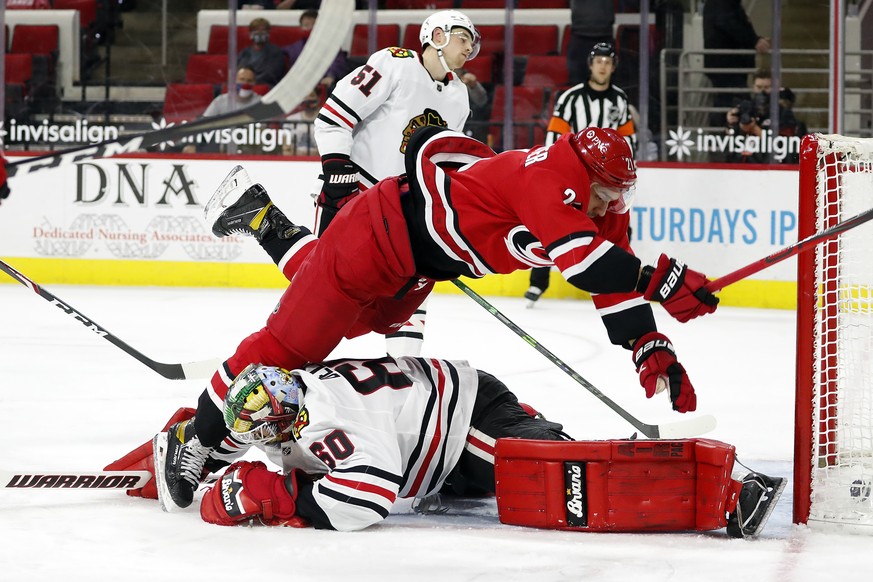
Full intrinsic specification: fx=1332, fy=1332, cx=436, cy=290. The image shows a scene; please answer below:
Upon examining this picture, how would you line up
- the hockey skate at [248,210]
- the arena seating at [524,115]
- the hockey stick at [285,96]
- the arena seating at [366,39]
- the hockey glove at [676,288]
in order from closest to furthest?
the hockey glove at [676,288], the hockey skate at [248,210], the hockey stick at [285,96], the arena seating at [524,115], the arena seating at [366,39]

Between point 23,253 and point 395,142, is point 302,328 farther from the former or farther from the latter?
point 23,253

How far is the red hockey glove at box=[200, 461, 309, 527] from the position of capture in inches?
106

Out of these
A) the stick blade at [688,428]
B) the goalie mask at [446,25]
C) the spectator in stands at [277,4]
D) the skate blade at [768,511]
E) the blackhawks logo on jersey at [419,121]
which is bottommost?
the skate blade at [768,511]

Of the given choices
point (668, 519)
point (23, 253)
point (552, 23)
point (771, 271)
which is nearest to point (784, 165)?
point (771, 271)

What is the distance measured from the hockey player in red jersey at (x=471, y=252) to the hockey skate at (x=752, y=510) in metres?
0.22

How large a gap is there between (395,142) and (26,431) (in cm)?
142

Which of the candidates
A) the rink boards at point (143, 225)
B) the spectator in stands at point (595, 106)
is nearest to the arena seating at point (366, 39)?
the rink boards at point (143, 225)

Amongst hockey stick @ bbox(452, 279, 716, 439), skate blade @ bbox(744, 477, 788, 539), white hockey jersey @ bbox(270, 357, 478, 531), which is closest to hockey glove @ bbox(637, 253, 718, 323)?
skate blade @ bbox(744, 477, 788, 539)

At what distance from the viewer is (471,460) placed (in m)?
2.93

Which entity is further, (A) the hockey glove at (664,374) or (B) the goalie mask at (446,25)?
(B) the goalie mask at (446,25)

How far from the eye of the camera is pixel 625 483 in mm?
2691

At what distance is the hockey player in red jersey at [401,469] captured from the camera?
8.70ft

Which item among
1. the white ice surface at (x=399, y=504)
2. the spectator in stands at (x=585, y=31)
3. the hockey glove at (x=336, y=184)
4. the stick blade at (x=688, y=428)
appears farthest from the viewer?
the spectator in stands at (x=585, y=31)

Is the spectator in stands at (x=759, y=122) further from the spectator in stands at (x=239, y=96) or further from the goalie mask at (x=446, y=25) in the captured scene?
the goalie mask at (x=446, y=25)
